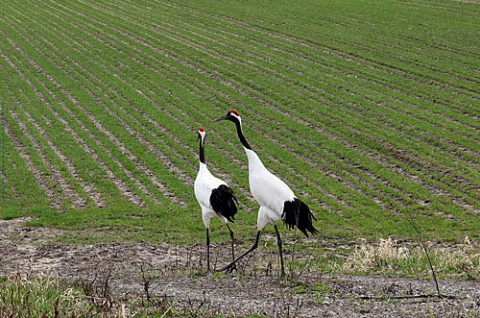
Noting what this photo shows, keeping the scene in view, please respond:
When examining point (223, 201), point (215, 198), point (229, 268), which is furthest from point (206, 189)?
point (229, 268)

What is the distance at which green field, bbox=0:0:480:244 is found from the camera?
61.2ft

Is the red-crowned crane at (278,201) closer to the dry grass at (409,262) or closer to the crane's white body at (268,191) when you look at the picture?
the crane's white body at (268,191)

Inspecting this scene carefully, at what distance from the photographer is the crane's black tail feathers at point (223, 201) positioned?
13.3 meters

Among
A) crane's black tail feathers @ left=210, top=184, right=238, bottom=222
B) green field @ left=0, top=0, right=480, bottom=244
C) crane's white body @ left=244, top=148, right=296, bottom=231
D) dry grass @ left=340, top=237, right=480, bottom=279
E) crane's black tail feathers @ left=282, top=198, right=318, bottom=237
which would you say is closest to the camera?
crane's black tail feathers @ left=282, top=198, right=318, bottom=237

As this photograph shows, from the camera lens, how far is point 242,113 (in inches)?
1126

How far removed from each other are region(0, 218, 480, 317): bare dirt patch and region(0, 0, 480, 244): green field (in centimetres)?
149

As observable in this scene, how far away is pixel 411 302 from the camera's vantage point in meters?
9.86

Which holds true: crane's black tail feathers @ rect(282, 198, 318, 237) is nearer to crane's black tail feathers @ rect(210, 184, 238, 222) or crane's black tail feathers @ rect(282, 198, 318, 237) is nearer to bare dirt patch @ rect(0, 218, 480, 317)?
bare dirt patch @ rect(0, 218, 480, 317)

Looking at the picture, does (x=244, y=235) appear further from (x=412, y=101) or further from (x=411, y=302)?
(x=412, y=101)

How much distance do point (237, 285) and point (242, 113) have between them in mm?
17645

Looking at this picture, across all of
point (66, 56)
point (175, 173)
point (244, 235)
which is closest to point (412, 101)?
point (175, 173)

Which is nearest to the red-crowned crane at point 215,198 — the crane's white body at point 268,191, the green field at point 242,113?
the crane's white body at point 268,191

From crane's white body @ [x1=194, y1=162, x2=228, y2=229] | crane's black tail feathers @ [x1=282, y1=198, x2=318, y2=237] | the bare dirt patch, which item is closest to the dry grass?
the bare dirt patch

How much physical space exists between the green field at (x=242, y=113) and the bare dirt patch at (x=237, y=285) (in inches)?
58.5
